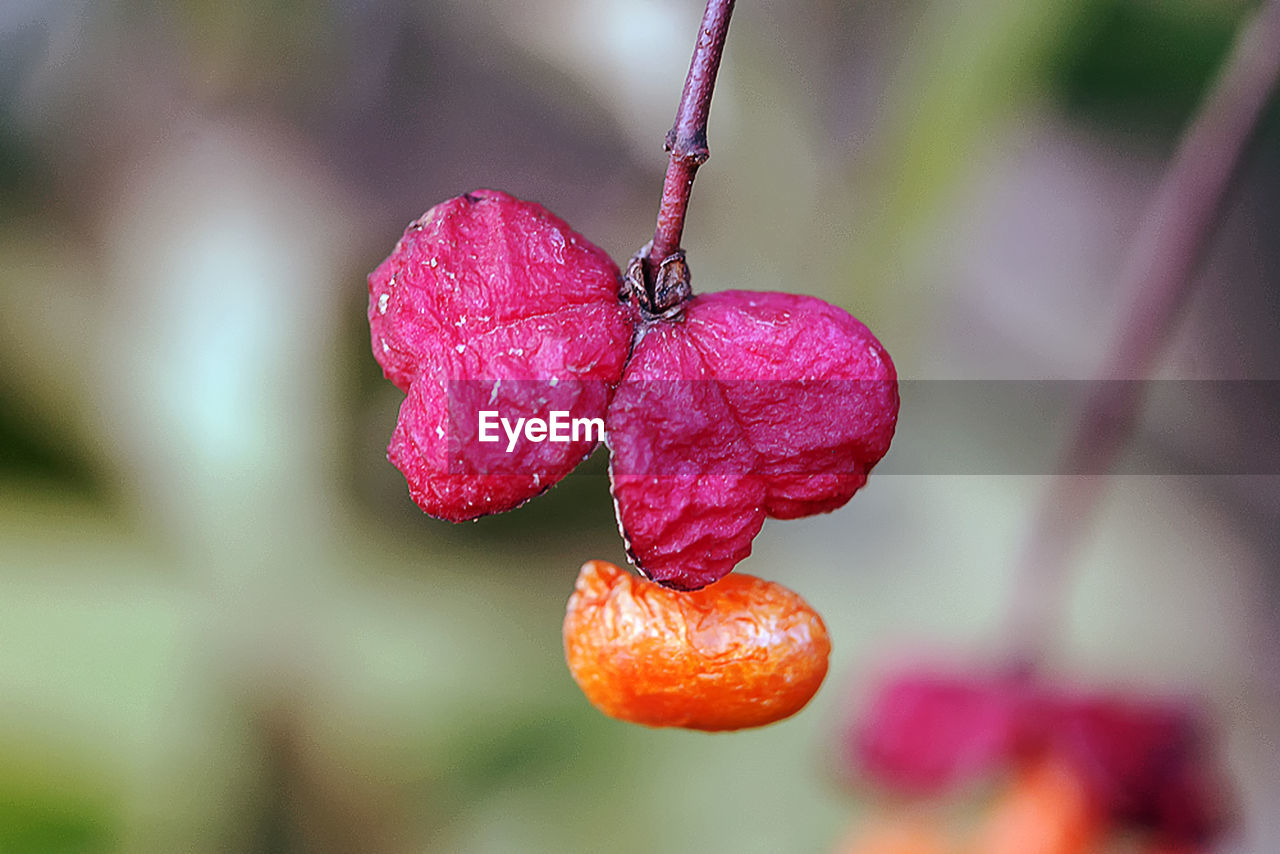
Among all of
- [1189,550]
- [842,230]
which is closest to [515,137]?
[842,230]

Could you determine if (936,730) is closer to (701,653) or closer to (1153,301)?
(1153,301)

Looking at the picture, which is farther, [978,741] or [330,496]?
[330,496]

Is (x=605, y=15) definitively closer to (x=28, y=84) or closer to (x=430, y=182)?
(x=430, y=182)

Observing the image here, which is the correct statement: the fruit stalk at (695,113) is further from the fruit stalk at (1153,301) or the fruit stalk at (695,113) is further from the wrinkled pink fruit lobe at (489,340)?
the fruit stalk at (1153,301)

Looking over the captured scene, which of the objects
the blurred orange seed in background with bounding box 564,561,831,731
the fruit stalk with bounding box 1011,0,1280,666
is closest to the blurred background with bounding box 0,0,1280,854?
the fruit stalk with bounding box 1011,0,1280,666

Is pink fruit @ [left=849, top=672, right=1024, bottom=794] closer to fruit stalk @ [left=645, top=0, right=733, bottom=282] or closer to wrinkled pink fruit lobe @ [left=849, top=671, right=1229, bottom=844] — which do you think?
wrinkled pink fruit lobe @ [left=849, top=671, right=1229, bottom=844]
